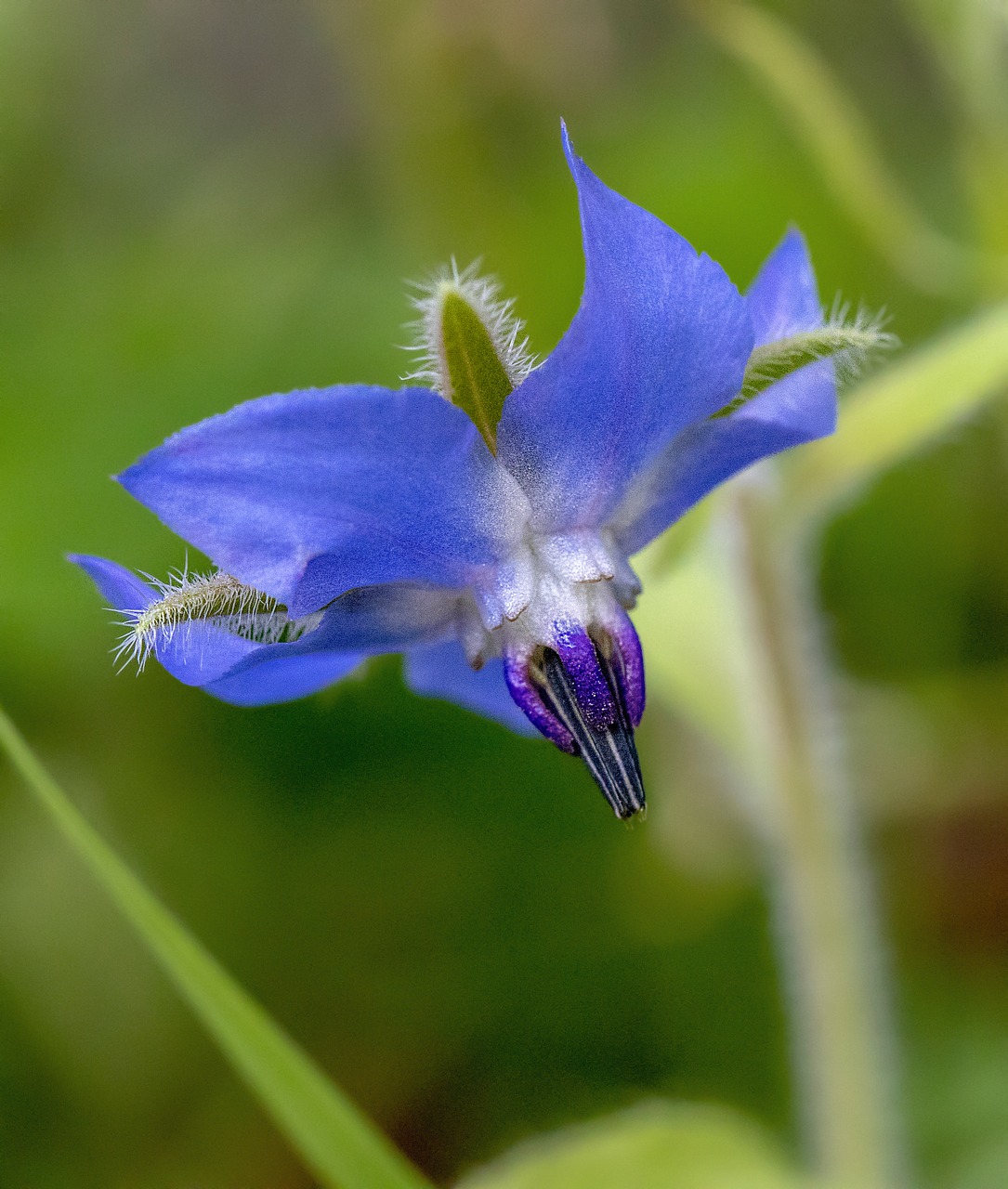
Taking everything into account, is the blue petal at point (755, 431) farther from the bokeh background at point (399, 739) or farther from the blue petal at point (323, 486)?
the bokeh background at point (399, 739)

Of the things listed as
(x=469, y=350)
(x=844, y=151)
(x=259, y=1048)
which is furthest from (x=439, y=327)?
(x=844, y=151)

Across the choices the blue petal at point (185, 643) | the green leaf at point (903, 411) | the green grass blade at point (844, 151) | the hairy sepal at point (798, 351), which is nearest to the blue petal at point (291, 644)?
the blue petal at point (185, 643)

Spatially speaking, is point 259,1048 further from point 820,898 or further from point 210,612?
point 820,898

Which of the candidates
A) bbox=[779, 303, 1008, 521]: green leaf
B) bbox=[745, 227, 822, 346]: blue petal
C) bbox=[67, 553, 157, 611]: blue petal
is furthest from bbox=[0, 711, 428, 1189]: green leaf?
bbox=[779, 303, 1008, 521]: green leaf

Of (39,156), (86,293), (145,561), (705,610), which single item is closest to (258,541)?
(705,610)

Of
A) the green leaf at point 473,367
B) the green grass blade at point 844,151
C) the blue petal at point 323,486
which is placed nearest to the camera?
the blue petal at point 323,486
